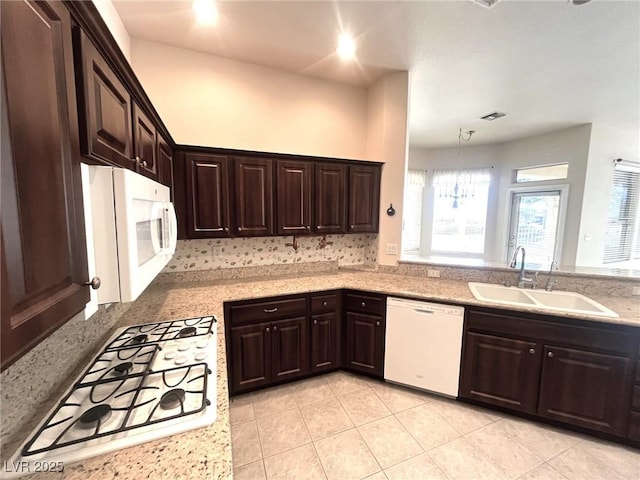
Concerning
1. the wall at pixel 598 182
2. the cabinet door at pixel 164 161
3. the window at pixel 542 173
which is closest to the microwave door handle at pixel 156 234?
the cabinet door at pixel 164 161

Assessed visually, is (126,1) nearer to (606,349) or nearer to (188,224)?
(188,224)

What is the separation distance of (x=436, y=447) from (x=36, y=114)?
2.60 meters

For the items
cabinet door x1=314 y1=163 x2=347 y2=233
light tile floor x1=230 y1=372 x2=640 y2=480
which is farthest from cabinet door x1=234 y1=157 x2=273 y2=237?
light tile floor x1=230 y1=372 x2=640 y2=480

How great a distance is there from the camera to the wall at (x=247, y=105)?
2.43 meters

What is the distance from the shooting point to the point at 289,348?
2.49m

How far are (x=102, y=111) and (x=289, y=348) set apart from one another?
7.13ft

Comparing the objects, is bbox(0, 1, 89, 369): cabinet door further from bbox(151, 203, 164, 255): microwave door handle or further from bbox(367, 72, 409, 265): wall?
bbox(367, 72, 409, 265): wall

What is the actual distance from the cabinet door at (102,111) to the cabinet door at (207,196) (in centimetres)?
118

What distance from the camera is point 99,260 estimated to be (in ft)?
2.76

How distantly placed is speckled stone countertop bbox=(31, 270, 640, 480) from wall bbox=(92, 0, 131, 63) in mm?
1669

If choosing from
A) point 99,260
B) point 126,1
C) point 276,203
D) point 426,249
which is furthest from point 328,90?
point 426,249

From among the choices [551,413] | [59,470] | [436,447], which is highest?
[59,470]

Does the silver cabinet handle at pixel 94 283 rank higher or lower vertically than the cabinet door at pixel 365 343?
higher

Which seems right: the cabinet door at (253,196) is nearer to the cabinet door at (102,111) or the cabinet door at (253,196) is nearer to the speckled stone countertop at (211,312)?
the speckled stone countertop at (211,312)
